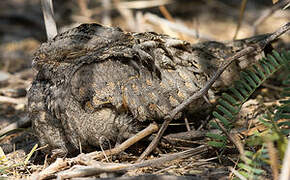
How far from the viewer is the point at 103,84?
1.79 meters

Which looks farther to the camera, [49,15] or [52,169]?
[49,15]

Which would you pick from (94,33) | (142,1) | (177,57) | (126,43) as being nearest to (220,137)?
(177,57)

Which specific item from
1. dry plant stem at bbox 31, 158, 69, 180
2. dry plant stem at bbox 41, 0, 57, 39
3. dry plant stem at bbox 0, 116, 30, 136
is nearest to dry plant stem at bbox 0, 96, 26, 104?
dry plant stem at bbox 0, 116, 30, 136

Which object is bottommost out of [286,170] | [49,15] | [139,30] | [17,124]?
[286,170]

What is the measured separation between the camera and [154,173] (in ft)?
5.14

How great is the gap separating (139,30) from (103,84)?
2.77m

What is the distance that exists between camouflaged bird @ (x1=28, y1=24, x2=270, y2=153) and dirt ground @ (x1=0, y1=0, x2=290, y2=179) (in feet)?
0.52

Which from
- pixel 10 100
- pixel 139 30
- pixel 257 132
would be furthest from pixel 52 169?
pixel 139 30

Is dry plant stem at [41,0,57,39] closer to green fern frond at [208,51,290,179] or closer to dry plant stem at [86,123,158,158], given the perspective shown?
dry plant stem at [86,123,158,158]

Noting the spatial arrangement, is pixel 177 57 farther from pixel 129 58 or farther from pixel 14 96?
pixel 14 96

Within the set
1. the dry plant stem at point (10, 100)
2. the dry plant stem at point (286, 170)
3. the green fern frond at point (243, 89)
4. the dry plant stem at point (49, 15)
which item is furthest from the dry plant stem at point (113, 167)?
the dry plant stem at point (10, 100)

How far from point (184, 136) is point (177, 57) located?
0.52 meters

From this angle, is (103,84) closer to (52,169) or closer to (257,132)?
(52,169)

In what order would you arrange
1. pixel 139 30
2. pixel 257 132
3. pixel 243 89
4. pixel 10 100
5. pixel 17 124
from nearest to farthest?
1. pixel 257 132
2. pixel 243 89
3. pixel 17 124
4. pixel 10 100
5. pixel 139 30
